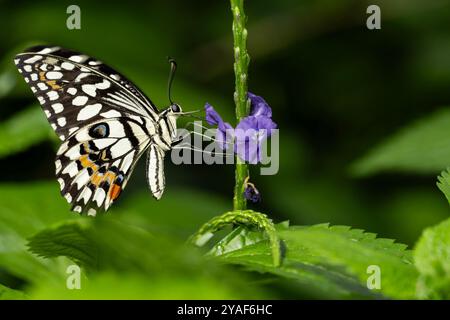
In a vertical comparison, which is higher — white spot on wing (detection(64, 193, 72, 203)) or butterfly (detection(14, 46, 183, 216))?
butterfly (detection(14, 46, 183, 216))

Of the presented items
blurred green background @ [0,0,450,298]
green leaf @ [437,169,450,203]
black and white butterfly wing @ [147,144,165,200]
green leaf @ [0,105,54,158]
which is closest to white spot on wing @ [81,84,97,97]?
black and white butterfly wing @ [147,144,165,200]

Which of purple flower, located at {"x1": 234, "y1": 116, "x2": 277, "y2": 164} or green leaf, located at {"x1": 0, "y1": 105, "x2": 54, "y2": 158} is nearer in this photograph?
purple flower, located at {"x1": 234, "y1": 116, "x2": 277, "y2": 164}

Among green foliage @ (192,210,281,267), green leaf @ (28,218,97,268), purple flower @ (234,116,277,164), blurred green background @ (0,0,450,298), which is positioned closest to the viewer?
green leaf @ (28,218,97,268)

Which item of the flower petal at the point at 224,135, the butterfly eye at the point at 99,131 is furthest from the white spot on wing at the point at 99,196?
the flower petal at the point at 224,135

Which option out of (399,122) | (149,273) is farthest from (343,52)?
(149,273)

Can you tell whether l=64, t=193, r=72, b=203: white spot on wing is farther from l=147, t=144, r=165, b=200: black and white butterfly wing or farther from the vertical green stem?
the vertical green stem

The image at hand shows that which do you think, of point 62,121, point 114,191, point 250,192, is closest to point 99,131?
point 62,121

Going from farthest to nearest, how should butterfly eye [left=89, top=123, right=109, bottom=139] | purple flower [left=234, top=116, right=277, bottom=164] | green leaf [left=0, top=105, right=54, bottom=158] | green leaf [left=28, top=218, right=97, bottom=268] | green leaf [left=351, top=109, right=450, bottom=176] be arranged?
green leaf [left=351, top=109, right=450, bottom=176]
green leaf [left=0, top=105, right=54, bottom=158]
butterfly eye [left=89, top=123, right=109, bottom=139]
purple flower [left=234, top=116, right=277, bottom=164]
green leaf [left=28, top=218, right=97, bottom=268]

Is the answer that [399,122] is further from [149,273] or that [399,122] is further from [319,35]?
[149,273]
